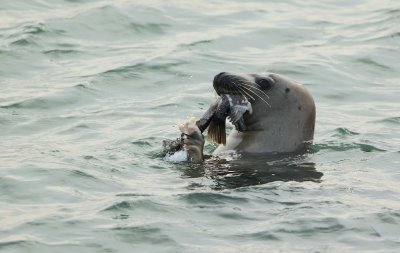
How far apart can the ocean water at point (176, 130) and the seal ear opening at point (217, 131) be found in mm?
224

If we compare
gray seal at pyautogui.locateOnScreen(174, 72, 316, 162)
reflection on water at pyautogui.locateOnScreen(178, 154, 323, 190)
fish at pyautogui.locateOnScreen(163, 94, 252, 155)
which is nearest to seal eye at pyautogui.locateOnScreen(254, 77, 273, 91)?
gray seal at pyautogui.locateOnScreen(174, 72, 316, 162)

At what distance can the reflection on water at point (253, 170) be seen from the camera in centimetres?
949

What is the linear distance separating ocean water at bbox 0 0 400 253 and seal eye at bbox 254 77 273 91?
0.70 meters

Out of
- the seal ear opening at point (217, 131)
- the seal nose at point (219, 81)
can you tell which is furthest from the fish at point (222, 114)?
the seal nose at point (219, 81)

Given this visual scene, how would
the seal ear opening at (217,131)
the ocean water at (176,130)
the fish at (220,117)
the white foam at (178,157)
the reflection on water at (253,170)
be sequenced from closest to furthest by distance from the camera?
the ocean water at (176,130) < the reflection on water at (253,170) < the white foam at (178,157) < the fish at (220,117) < the seal ear opening at (217,131)

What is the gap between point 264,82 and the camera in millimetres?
10398

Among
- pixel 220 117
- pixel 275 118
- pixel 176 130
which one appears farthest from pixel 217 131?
pixel 176 130

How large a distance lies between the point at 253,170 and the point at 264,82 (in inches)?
37.4

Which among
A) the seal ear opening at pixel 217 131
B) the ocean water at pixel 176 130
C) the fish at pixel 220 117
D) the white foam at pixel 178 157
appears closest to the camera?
the ocean water at pixel 176 130

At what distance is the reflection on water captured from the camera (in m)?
9.49

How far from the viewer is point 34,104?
488 inches

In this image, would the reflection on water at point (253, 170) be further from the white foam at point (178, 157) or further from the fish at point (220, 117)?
the fish at point (220, 117)

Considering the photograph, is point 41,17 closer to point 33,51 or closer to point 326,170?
point 33,51

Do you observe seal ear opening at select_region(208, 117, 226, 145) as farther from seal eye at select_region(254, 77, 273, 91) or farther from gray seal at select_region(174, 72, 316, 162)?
seal eye at select_region(254, 77, 273, 91)
